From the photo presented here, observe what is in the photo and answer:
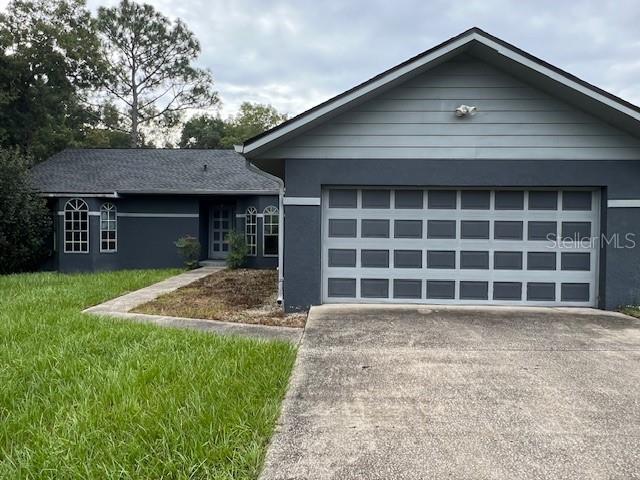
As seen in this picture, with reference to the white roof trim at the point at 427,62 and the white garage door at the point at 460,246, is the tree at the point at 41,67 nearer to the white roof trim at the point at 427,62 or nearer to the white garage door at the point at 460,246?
the white roof trim at the point at 427,62

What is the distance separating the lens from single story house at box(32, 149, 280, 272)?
14.8 meters

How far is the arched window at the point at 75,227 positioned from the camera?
14.8 meters

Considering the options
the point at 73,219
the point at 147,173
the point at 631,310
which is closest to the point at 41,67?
the point at 147,173

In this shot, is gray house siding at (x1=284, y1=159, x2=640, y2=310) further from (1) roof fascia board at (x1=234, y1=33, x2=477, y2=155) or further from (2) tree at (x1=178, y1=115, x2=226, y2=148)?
(2) tree at (x1=178, y1=115, x2=226, y2=148)

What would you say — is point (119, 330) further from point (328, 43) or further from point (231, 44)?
point (231, 44)

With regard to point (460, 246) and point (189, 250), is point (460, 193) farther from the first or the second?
point (189, 250)

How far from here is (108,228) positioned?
15352 mm

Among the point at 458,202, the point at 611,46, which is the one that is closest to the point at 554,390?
the point at 458,202

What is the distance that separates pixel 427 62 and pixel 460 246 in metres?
3.10

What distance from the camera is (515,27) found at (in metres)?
11.2

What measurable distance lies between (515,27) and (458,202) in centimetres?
652

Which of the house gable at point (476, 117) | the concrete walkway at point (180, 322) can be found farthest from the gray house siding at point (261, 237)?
the house gable at point (476, 117)

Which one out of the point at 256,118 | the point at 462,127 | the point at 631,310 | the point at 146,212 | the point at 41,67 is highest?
the point at 256,118

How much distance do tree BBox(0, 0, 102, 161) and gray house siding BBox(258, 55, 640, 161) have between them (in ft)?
54.7
